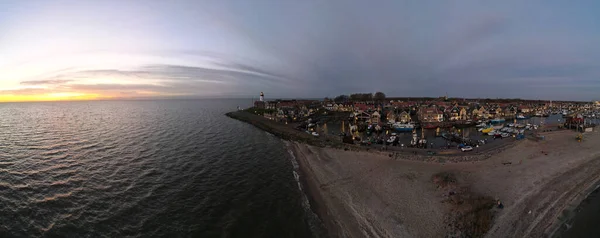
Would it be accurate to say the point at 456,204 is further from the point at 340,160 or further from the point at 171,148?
the point at 171,148

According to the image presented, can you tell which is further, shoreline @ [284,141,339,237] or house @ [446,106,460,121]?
house @ [446,106,460,121]

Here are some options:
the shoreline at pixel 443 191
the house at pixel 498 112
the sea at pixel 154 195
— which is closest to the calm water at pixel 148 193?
the sea at pixel 154 195

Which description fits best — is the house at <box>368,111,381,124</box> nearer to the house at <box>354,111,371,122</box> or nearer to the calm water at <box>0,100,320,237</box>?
the house at <box>354,111,371,122</box>

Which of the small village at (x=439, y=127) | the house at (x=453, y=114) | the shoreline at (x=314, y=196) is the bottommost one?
the shoreline at (x=314, y=196)

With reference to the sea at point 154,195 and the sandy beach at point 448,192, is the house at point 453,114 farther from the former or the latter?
the sea at point 154,195

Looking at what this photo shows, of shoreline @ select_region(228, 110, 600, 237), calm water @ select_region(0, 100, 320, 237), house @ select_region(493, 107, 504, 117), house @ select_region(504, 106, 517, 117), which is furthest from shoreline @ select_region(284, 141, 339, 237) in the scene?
house @ select_region(504, 106, 517, 117)
